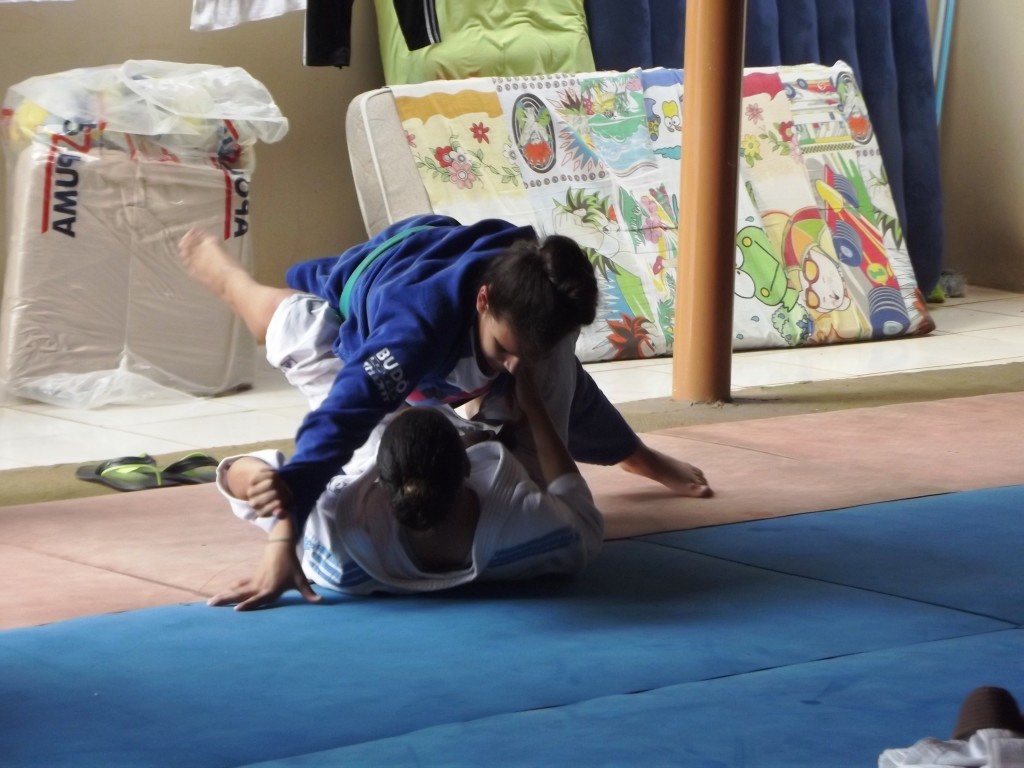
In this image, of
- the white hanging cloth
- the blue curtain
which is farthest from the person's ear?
the blue curtain

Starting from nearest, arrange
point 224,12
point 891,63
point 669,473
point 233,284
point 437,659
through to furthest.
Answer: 1. point 437,659
2. point 233,284
3. point 669,473
4. point 224,12
5. point 891,63

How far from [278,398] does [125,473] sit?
1.11m

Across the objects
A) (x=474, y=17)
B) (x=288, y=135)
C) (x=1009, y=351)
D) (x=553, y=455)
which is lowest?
(x=1009, y=351)

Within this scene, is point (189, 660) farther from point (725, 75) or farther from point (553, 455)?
point (725, 75)

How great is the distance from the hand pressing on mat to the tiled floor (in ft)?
4.19

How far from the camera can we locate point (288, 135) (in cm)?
511

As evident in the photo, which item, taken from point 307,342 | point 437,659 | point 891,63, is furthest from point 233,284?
point 891,63

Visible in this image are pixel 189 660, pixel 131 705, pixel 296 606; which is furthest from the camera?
pixel 296 606

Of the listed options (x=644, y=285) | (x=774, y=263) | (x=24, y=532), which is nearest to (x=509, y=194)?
(x=644, y=285)

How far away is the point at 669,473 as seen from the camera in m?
3.03

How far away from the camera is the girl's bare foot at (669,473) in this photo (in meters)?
3.00

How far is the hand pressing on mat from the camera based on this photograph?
2258mm

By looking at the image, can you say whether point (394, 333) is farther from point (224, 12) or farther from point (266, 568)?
point (224, 12)

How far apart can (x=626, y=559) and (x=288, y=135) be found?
2949mm
